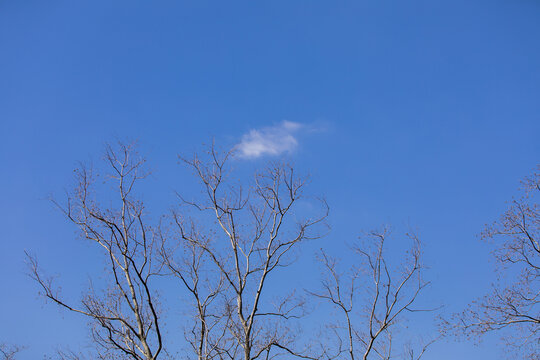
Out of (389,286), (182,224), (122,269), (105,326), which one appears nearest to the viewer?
(105,326)

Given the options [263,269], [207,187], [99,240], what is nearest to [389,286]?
[263,269]

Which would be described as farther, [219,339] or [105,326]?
[219,339]

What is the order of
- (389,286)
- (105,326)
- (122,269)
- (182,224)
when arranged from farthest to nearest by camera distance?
(389,286) < (182,224) < (122,269) < (105,326)

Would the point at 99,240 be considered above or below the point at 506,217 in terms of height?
below

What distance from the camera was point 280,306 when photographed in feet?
44.4

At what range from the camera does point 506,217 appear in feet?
44.2

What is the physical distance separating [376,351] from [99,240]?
10.6 meters

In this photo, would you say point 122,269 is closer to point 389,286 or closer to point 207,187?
point 207,187

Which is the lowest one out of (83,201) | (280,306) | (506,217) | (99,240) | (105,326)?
(105,326)

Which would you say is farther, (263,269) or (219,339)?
(219,339)

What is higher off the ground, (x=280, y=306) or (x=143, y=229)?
(x=143, y=229)

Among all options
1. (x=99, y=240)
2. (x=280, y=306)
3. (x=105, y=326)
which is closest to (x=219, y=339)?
(x=280, y=306)

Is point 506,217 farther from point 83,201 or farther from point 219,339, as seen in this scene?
point 83,201

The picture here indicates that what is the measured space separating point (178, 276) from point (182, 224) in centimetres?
165
